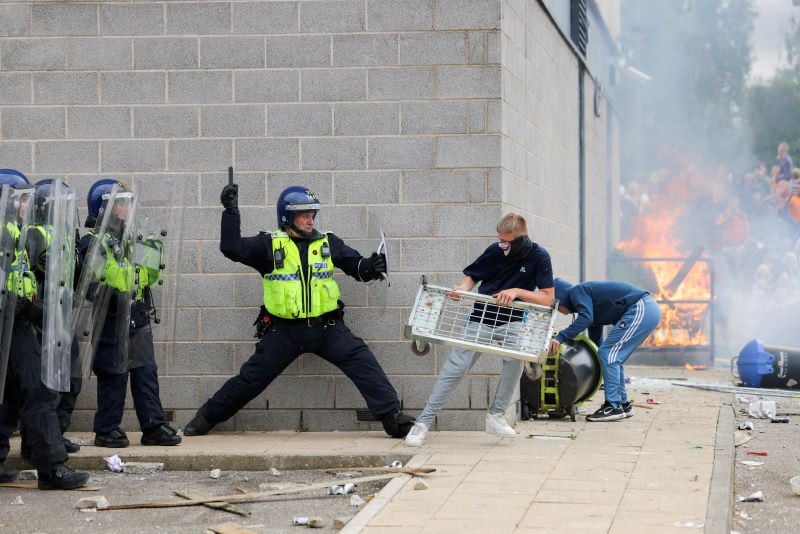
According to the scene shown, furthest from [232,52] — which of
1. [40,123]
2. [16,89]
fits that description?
[16,89]

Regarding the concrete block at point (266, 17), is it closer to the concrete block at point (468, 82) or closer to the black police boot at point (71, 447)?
the concrete block at point (468, 82)

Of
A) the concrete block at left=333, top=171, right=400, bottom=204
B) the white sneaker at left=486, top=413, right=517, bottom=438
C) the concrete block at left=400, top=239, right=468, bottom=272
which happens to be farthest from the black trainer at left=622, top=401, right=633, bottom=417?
the concrete block at left=333, top=171, right=400, bottom=204

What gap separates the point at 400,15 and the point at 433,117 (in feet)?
2.65

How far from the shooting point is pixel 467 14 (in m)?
10.2

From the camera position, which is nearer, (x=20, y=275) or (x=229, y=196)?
(x=20, y=275)

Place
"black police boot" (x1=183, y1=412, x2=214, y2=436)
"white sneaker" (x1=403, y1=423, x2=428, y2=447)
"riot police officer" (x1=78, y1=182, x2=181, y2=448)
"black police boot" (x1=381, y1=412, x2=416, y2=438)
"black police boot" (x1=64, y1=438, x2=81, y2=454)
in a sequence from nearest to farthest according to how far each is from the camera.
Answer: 1. "riot police officer" (x1=78, y1=182, x2=181, y2=448)
2. "black police boot" (x1=64, y1=438, x2=81, y2=454)
3. "white sneaker" (x1=403, y1=423, x2=428, y2=447)
4. "black police boot" (x1=381, y1=412, x2=416, y2=438)
5. "black police boot" (x1=183, y1=412, x2=214, y2=436)

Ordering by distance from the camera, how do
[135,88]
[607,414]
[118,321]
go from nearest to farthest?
[118,321] → [135,88] → [607,414]

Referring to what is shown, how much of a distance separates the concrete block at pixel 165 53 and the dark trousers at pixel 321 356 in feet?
7.23

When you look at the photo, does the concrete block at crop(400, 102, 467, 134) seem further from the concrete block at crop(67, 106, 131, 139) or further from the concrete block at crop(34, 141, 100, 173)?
the concrete block at crop(34, 141, 100, 173)

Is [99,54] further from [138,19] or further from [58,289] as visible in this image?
[58,289]

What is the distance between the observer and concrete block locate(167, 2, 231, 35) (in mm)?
10305

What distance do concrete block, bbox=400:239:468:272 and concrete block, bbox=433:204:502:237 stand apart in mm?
83

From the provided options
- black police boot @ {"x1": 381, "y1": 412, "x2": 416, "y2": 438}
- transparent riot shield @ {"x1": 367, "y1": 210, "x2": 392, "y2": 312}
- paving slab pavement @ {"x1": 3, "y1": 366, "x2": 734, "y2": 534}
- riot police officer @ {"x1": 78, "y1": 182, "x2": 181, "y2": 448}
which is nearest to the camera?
paving slab pavement @ {"x1": 3, "y1": 366, "x2": 734, "y2": 534}

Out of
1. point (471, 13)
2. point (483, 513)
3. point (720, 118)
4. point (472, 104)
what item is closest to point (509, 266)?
point (472, 104)
